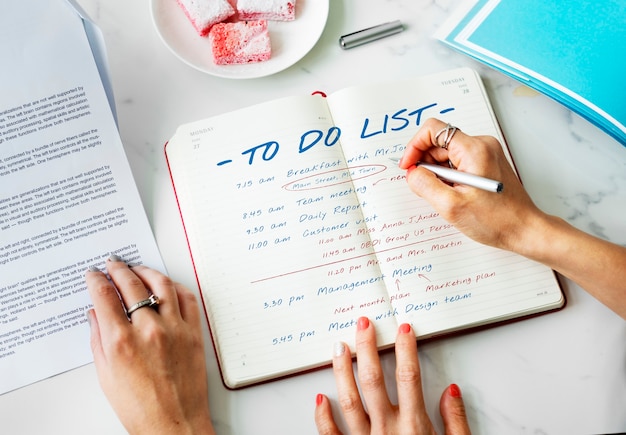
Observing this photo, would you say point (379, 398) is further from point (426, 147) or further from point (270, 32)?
point (270, 32)

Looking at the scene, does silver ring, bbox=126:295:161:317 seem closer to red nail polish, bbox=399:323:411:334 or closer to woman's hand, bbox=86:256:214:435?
woman's hand, bbox=86:256:214:435

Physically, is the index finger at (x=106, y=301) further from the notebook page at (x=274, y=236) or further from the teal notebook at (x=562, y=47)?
the teal notebook at (x=562, y=47)

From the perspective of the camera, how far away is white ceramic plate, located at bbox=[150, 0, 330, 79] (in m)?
0.76

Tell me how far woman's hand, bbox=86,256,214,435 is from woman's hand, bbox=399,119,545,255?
32 cm

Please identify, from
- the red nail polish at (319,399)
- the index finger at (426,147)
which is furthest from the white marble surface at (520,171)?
the index finger at (426,147)

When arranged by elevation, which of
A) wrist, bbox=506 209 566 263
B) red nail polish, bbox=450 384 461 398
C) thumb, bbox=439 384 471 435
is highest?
wrist, bbox=506 209 566 263

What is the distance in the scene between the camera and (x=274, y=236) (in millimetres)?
706

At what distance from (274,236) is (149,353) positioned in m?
0.20

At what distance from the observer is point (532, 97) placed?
0.79 metres

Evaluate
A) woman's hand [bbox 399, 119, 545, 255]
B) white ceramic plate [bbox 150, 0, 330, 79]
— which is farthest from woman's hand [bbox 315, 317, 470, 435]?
white ceramic plate [bbox 150, 0, 330, 79]

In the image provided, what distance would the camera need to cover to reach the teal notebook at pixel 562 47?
0.75 metres

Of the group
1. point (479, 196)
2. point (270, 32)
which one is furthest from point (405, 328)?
point (270, 32)

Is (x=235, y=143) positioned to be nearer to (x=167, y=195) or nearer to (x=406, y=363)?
(x=167, y=195)

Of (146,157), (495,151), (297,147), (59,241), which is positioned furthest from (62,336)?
(495,151)
